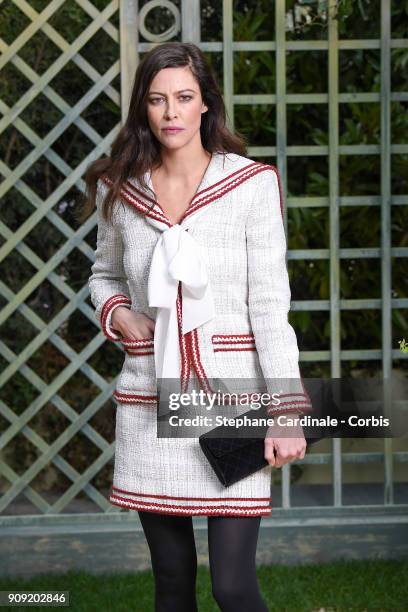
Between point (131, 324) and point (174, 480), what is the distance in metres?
0.33

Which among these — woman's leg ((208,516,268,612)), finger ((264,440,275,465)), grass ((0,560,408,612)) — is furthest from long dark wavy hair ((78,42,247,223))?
grass ((0,560,408,612))

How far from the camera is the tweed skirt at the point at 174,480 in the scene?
2.07 metres

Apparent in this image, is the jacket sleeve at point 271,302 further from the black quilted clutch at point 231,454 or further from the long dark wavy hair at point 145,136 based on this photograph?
the long dark wavy hair at point 145,136

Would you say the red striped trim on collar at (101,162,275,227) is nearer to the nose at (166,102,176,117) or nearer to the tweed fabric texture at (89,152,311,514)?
the tweed fabric texture at (89,152,311,514)

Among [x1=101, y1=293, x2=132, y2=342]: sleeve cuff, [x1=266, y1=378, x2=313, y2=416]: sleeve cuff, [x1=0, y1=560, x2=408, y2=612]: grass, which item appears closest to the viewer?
[x1=266, y1=378, x2=313, y2=416]: sleeve cuff

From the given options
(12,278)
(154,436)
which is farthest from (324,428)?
(12,278)

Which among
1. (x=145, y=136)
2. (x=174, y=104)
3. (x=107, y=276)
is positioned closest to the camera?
(x=174, y=104)

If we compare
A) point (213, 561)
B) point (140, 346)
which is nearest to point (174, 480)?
point (213, 561)

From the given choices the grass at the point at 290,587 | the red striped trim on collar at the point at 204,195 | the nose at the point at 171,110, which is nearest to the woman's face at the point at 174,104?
the nose at the point at 171,110

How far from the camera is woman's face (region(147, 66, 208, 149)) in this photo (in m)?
2.11

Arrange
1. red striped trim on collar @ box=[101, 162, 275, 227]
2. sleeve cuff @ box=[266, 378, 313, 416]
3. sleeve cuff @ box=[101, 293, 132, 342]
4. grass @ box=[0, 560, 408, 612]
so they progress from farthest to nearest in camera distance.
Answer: grass @ box=[0, 560, 408, 612] < sleeve cuff @ box=[101, 293, 132, 342] < red striped trim on collar @ box=[101, 162, 275, 227] < sleeve cuff @ box=[266, 378, 313, 416]

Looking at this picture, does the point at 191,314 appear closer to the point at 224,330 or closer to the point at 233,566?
A: the point at 224,330

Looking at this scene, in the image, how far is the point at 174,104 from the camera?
211 centimetres

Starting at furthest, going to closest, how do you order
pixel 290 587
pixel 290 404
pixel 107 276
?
pixel 290 587, pixel 107 276, pixel 290 404
